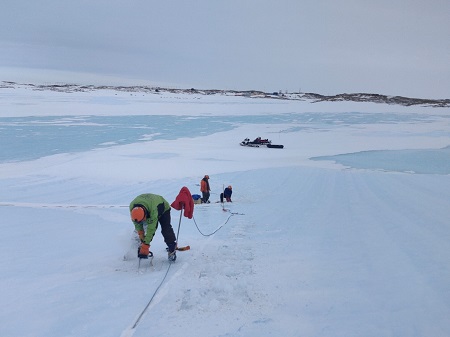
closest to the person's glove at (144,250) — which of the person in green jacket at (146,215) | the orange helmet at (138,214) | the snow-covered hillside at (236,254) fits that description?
the person in green jacket at (146,215)

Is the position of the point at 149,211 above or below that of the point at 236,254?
above

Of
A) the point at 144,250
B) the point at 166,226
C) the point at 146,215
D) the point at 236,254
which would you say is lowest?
the point at 236,254

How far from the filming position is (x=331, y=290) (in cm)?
403

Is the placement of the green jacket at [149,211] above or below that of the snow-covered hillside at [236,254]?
above

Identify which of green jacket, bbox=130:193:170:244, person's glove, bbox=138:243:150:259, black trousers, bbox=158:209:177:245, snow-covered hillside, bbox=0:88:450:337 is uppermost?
green jacket, bbox=130:193:170:244

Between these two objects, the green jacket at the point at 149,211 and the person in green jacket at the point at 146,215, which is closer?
the person in green jacket at the point at 146,215

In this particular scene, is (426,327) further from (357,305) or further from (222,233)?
(222,233)

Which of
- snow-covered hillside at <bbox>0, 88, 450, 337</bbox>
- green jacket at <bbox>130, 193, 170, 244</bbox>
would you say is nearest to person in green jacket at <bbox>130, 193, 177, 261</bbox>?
green jacket at <bbox>130, 193, 170, 244</bbox>

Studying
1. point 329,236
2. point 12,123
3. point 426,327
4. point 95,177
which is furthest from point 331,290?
point 12,123

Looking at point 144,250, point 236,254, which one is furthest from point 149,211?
point 236,254

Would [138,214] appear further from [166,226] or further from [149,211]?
[166,226]

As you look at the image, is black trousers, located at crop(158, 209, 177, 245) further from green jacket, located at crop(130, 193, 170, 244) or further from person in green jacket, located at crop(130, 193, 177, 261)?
green jacket, located at crop(130, 193, 170, 244)

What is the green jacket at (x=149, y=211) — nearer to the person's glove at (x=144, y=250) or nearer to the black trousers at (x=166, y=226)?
the person's glove at (x=144, y=250)

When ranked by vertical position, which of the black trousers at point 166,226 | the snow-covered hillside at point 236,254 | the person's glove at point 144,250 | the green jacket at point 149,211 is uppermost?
the green jacket at point 149,211
